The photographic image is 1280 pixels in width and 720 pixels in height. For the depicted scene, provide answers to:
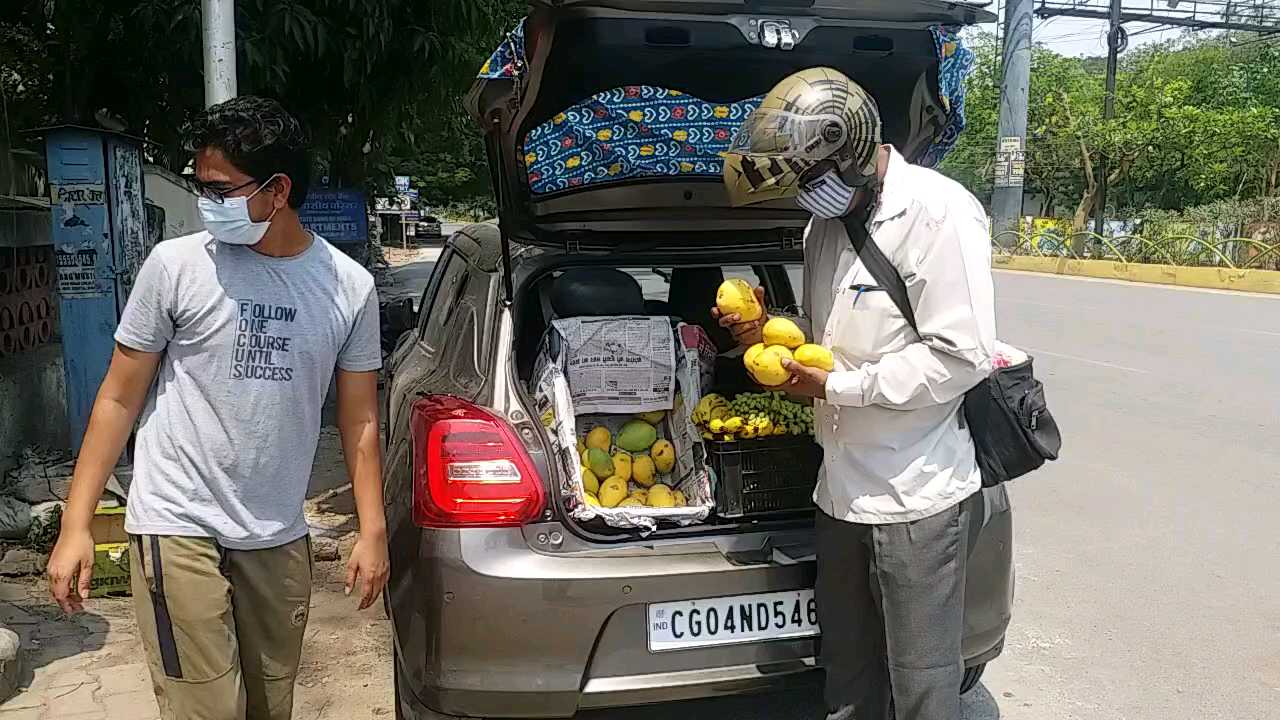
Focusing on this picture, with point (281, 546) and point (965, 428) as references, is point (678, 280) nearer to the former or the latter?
point (965, 428)

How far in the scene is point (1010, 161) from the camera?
79.4 ft

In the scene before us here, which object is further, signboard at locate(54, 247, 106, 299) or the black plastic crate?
signboard at locate(54, 247, 106, 299)

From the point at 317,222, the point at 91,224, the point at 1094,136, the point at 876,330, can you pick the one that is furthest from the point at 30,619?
the point at 1094,136

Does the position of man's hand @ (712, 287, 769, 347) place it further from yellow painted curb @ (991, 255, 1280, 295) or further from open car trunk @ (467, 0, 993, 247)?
yellow painted curb @ (991, 255, 1280, 295)

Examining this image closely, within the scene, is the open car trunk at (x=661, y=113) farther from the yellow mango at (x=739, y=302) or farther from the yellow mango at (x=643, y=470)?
the yellow mango at (x=739, y=302)

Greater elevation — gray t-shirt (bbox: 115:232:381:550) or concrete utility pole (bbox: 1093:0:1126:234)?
concrete utility pole (bbox: 1093:0:1126:234)

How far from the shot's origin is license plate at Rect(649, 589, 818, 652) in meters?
2.50

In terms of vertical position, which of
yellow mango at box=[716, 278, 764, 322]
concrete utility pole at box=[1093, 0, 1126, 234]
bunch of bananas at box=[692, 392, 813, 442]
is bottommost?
bunch of bananas at box=[692, 392, 813, 442]

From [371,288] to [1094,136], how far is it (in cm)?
3214

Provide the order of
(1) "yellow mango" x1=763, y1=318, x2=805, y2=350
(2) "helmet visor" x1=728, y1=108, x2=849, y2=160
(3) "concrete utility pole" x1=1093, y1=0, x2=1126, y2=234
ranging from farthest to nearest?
(3) "concrete utility pole" x1=1093, y1=0, x2=1126, y2=234 < (1) "yellow mango" x1=763, y1=318, x2=805, y2=350 < (2) "helmet visor" x1=728, y1=108, x2=849, y2=160

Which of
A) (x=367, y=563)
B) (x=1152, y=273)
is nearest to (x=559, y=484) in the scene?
(x=367, y=563)

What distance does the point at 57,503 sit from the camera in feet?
15.5

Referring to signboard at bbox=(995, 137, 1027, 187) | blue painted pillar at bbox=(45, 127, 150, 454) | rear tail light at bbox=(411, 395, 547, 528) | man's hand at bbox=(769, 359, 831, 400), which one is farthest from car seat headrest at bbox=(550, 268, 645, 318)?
signboard at bbox=(995, 137, 1027, 187)

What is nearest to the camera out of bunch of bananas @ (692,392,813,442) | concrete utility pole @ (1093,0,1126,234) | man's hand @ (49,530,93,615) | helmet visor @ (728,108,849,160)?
man's hand @ (49,530,93,615)
